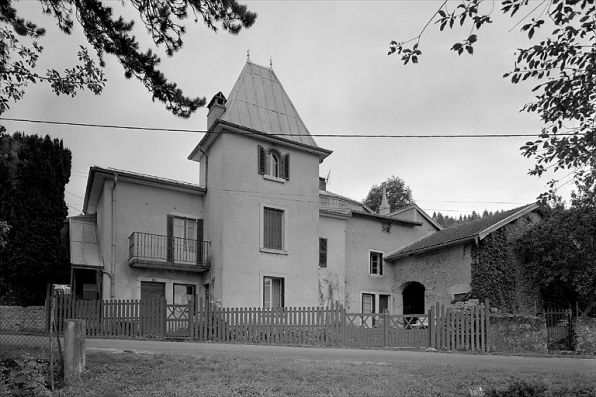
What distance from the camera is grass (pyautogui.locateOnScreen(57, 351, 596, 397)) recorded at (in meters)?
8.30

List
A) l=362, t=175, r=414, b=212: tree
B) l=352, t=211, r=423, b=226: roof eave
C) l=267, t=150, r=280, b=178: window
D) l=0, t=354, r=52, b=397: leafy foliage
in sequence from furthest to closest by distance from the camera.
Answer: l=362, t=175, r=414, b=212: tree, l=352, t=211, r=423, b=226: roof eave, l=267, t=150, r=280, b=178: window, l=0, t=354, r=52, b=397: leafy foliage

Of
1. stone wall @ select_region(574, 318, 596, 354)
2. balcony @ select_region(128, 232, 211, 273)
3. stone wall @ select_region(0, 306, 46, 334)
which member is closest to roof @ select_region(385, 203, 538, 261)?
stone wall @ select_region(574, 318, 596, 354)

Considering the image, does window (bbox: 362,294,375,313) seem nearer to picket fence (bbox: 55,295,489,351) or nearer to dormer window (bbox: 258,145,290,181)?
dormer window (bbox: 258,145,290,181)

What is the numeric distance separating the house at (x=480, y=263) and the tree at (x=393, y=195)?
3121cm

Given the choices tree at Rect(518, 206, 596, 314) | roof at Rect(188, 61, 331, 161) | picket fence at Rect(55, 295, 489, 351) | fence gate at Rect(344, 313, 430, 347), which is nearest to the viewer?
picket fence at Rect(55, 295, 489, 351)

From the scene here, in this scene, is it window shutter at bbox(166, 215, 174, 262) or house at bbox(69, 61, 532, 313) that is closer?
house at bbox(69, 61, 532, 313)

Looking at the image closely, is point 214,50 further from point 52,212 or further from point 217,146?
point 52,212

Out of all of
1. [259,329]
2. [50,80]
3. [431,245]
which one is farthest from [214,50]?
[431,245]

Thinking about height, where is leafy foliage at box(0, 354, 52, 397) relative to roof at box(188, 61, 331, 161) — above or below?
below

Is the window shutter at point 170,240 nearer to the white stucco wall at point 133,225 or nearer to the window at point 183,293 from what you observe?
the white stucco wall at point 133,225

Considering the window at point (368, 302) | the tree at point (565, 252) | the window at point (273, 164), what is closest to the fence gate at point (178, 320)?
the window at point (273, 164)

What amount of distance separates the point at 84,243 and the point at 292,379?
50.9 ft

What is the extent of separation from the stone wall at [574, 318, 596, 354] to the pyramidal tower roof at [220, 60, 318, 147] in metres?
12.7

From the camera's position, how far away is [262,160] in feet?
77.2
